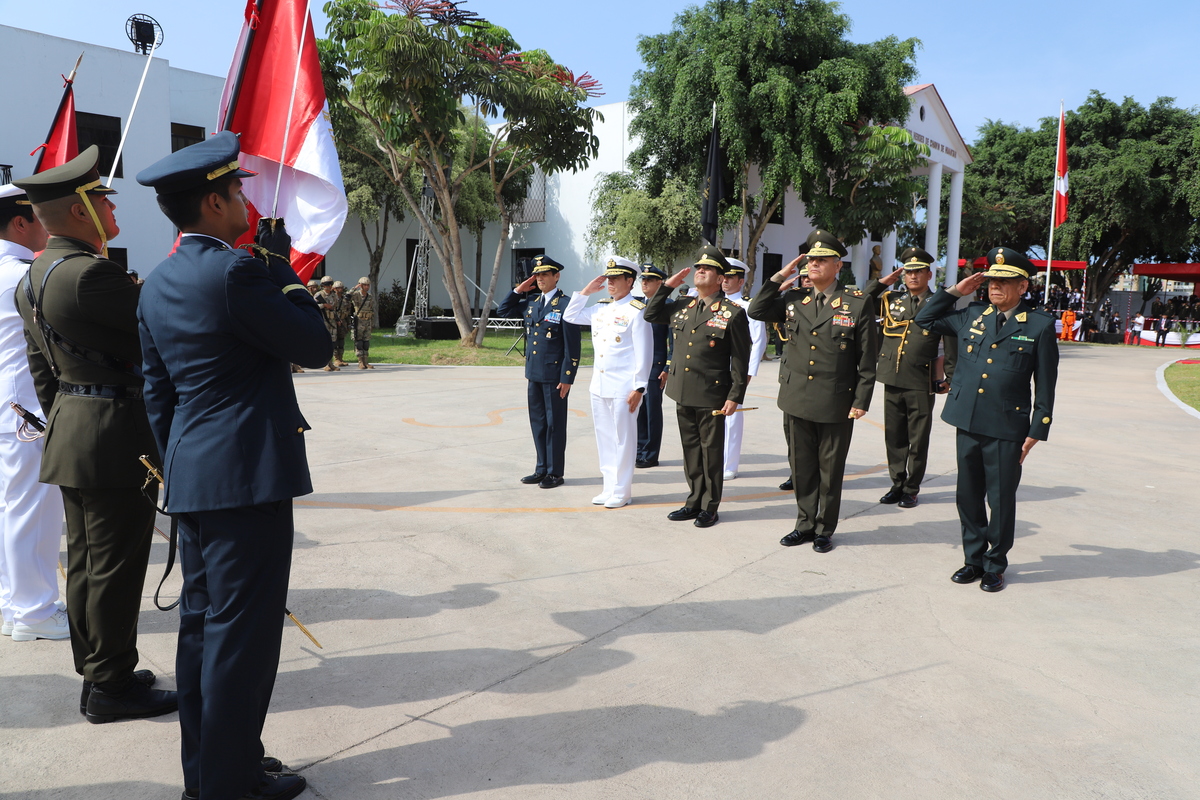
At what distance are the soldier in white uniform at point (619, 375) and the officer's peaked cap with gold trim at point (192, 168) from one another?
3.98 metres

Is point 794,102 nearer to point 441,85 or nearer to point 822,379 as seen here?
point 441,85

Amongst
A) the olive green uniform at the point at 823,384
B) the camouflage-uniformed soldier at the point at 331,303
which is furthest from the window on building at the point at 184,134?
the olive green uniform at the point at 823,384

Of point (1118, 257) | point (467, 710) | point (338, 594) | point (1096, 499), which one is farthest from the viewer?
point (1118, 257)

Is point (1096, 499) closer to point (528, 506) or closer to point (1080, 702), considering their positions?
point (1080, 702)

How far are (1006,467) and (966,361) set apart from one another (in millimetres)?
697

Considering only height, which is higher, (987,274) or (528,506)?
(987,274)

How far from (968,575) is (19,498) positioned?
5.01 metres

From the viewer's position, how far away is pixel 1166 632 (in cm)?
416

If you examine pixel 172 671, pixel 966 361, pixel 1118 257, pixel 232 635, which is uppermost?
pixel 1118 257

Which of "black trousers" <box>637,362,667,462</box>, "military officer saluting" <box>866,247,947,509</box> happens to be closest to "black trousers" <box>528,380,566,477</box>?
"black trousers" <box>637,362,667,462</box>

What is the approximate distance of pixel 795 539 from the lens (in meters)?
5.50

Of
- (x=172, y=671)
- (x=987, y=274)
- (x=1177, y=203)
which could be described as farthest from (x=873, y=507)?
(x=1177, y=203)

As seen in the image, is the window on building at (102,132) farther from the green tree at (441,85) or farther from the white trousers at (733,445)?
the white trousers at (733,445)

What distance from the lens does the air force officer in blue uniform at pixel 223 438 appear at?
238cm
